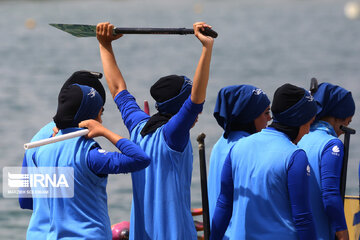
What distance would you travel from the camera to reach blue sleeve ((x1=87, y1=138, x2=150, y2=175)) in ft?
17.3

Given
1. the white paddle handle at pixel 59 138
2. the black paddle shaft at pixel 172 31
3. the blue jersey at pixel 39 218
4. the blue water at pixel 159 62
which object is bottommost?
the blue jersey at pixel 39 218

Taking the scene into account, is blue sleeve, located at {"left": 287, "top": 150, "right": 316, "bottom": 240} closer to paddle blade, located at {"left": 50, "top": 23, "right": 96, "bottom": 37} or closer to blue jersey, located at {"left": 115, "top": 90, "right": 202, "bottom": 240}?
blue jersey, located at {"left": 115, "top": 90, "right": 202, "bottom": 240}

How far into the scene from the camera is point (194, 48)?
60188 mm

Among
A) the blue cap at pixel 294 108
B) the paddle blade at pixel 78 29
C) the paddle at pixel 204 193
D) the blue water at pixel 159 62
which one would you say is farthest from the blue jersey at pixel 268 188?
the blue water at pixel 159 62

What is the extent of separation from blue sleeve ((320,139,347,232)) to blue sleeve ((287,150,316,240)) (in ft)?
2.06

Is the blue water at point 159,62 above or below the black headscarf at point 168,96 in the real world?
above

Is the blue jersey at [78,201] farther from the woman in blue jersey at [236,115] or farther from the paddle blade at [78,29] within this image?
the woman in blue jersey at [236,115]

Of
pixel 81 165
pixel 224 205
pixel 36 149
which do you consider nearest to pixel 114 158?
pixel 81 165

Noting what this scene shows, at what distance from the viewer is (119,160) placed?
5.28 meters

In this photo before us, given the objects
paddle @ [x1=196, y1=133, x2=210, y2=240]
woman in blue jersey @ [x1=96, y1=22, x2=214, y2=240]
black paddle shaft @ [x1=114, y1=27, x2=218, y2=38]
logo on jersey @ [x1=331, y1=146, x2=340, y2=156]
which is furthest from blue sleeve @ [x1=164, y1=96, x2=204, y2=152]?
logo on jersey @ [x1=331, y1=146, x2=340, y2=156]

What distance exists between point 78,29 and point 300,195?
2.11 meters

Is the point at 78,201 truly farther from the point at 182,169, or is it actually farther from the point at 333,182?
the point at 333,182

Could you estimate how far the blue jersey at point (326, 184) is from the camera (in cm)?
591

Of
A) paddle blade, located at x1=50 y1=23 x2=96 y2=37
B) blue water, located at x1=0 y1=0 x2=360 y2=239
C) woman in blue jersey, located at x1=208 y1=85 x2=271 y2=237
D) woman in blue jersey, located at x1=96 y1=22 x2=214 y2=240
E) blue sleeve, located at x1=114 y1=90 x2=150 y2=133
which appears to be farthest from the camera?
blue water, located at x1=0 y1=0 x2=360 y2=239
